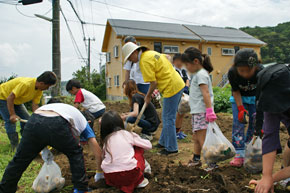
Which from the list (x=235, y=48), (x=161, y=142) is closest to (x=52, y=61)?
(x=161, y=142)

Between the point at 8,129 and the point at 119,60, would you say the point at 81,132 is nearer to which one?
the point at 8,129

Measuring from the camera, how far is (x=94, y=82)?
25703 millimetres

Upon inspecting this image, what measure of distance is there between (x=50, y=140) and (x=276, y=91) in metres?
1.99

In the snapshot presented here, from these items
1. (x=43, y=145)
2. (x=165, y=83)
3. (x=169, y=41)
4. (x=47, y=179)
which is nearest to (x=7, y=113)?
(x=47, y=179)

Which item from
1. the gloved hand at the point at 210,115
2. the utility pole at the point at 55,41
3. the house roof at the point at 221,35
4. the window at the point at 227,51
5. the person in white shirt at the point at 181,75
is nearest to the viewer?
the gloved hand at the point at 210,115

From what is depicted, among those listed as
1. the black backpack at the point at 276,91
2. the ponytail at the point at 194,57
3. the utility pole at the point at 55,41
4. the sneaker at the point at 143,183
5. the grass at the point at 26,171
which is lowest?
the grass at the point at 26,171

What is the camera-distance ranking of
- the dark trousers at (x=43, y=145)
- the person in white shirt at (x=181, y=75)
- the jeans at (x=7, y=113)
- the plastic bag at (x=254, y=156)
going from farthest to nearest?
the person in white shirt at (x=181, y=75)
the jeans at (x=7, y=113)
the plastic bag at (x=254, y=156)
the dark trousers at (x=43, y=145)

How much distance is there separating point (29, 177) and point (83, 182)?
1.30 m

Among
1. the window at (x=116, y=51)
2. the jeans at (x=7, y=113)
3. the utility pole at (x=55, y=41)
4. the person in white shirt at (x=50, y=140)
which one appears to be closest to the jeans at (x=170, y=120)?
the person in white shirt at (x=50, y=140)

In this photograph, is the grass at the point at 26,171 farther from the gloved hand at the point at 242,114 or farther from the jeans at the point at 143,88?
the gloved hand at the point at 242,114

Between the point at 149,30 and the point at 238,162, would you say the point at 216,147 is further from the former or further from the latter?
the point at 149,30

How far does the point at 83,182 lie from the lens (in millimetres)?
2365

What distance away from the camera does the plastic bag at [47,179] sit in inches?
99.1

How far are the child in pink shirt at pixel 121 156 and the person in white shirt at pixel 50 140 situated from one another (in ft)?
0.87
